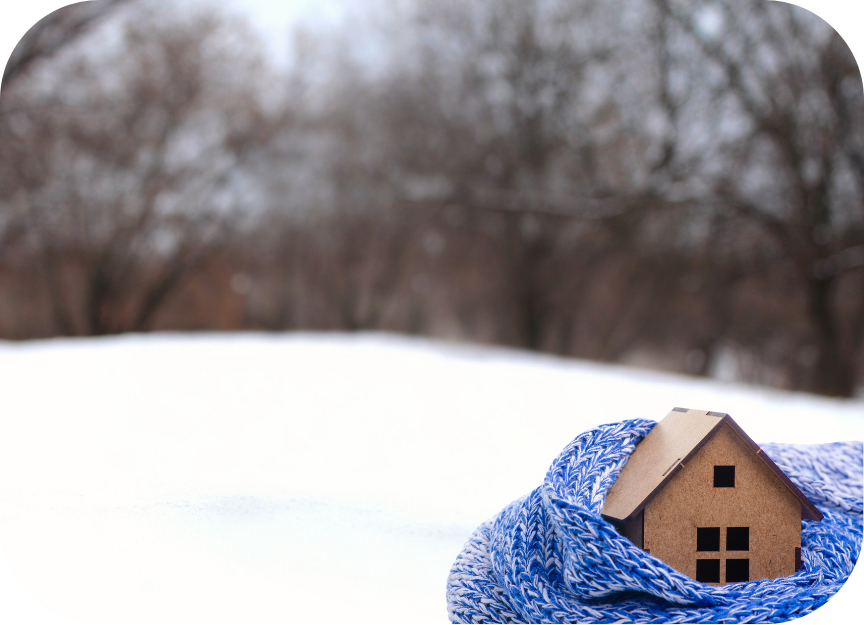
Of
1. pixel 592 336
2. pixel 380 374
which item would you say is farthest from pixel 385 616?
pixel 592 336

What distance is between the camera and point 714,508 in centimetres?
52

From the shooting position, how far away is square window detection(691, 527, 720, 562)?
0.52m

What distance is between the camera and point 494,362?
2.96 ft

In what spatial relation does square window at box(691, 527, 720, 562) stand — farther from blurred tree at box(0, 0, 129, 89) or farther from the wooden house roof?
blurred tree at box(0, 0, 129, 89)

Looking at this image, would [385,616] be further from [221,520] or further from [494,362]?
[494,362]

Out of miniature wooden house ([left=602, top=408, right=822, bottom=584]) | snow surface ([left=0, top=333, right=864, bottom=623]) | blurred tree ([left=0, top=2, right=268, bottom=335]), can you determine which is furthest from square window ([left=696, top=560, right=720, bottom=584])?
blurred tree ([left=0, top=2, right=268, bottom=335])

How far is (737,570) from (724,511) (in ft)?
0.20

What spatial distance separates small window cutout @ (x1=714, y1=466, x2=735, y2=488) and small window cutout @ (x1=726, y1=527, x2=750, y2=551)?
4 cm

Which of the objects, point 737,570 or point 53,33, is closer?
point 737,570

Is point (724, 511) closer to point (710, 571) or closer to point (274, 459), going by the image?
point (710, 571)

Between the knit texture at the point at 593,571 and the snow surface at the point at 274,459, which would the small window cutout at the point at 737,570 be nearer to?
the knit texture at the point at 593,571

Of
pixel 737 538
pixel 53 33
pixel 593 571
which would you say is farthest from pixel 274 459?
pixel 53 33

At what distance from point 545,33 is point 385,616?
0.82m

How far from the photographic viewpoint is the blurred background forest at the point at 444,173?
0.84m
